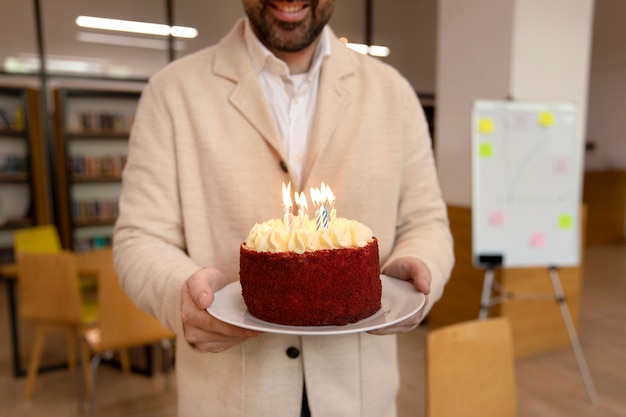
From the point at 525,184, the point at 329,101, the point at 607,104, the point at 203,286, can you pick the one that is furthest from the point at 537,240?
the point at 607,104

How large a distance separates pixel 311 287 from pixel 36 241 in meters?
3.21

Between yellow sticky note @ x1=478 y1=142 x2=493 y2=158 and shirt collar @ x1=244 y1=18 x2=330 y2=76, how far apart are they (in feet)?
6.39

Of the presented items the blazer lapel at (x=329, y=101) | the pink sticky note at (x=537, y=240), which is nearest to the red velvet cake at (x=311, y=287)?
the blazer lapel at (x=329, y=101)

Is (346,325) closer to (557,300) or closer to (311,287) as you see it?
(311,287)

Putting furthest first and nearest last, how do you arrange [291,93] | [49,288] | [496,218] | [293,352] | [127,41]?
[127,41], [496,218], [49,288], [291,93], [293,352]

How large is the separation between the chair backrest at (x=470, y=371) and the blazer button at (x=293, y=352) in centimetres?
51

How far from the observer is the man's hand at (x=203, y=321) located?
2.41 ft

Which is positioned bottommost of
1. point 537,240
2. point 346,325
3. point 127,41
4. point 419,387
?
point 419,387

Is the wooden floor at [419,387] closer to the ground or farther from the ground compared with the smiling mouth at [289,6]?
closer to the ground

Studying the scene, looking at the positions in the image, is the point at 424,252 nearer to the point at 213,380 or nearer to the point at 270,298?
the point at 270,298

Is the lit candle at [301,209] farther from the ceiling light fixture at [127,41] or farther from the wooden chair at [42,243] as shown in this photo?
the ceiling light fixture at [127,41]

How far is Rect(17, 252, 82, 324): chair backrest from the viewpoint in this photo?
258 centimetres

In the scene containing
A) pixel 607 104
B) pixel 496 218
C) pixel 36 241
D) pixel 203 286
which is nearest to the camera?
pixel 203 286

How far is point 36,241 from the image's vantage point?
331cm
